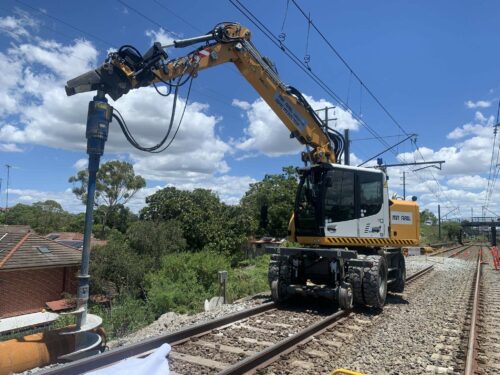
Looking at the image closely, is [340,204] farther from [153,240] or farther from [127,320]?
[153,240]

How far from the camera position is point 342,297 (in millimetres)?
9445

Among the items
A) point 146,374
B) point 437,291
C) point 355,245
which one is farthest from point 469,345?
point 437,291

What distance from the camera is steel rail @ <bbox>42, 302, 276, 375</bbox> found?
4.96 metres

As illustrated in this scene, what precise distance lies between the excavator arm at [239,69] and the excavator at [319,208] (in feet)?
0.08

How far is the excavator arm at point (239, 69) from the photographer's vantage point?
6.66 m

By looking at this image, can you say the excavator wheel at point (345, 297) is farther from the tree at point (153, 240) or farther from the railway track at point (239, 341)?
the tree at point (153, 240)

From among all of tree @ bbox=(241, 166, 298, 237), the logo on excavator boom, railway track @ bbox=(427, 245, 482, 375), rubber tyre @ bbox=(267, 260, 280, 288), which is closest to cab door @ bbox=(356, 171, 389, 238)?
the logo on excavator boom

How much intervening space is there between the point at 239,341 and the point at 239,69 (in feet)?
21.5

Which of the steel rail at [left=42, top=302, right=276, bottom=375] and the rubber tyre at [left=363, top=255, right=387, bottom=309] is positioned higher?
the rubber tyre at [left=363, top=255, right=387, bottom=309]

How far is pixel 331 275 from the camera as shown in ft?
33.9

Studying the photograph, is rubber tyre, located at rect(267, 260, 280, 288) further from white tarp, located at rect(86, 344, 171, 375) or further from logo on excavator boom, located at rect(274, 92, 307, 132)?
white tarp, located at rect(86, 344, 171, 375)

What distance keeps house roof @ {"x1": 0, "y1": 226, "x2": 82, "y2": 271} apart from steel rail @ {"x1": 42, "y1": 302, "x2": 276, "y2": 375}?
927 inches

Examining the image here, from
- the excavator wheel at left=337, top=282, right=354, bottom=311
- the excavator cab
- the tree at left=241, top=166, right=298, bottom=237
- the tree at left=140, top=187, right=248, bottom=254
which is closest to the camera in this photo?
the excavator wheel at left=337, top=282, right=354, bottom=311

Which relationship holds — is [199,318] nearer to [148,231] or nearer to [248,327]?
[248,327]
